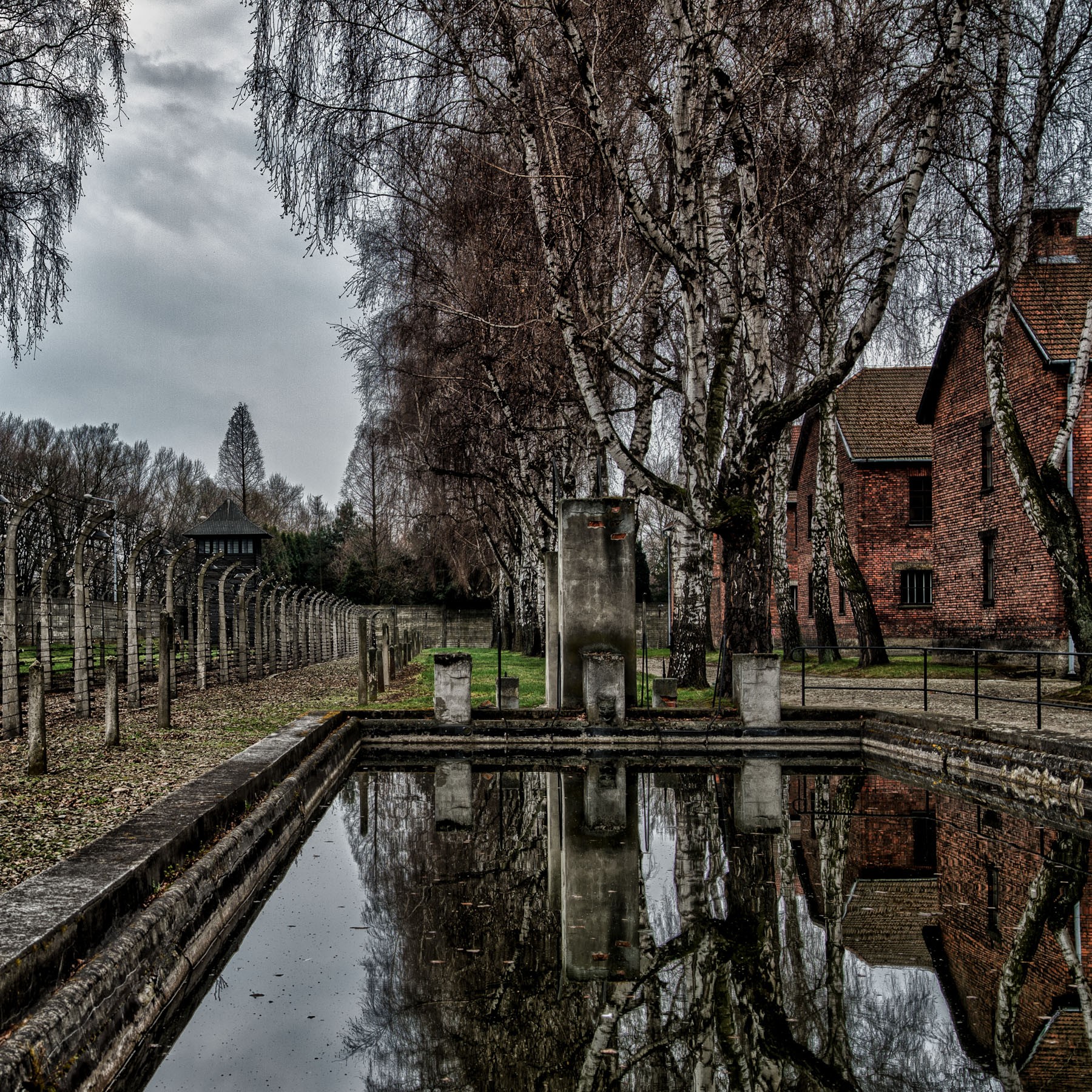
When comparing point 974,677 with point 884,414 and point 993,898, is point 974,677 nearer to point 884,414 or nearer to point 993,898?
point 993,898

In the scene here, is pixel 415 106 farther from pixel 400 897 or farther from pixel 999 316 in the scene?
pixel 400 897

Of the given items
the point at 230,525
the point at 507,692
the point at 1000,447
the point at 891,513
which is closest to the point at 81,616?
the point at 507,692

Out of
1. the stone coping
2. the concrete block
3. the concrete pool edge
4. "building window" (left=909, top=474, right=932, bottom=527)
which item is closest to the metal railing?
the concrete block

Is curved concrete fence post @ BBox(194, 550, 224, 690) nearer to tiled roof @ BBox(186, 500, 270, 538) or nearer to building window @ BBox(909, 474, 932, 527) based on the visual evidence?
building window @ BBox(909, 474, 932, 527)

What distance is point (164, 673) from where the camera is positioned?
40.7ft

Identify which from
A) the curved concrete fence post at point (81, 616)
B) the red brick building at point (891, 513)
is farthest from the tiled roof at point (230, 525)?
the curved concrete fence post at point (81, 616)

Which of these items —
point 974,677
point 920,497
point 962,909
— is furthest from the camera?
point 920,497

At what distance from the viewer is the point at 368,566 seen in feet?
210

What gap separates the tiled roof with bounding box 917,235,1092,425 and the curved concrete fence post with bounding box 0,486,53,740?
1644cm

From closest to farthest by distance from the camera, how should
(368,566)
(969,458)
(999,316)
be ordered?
(999,316) < (969,458) < (368,566)

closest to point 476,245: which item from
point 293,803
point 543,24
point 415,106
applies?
point 415,106

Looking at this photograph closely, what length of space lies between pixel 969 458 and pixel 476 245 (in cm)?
1384

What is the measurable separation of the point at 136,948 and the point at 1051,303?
22131mm

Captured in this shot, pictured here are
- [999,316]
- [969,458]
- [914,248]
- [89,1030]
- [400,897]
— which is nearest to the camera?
[89,1030]
